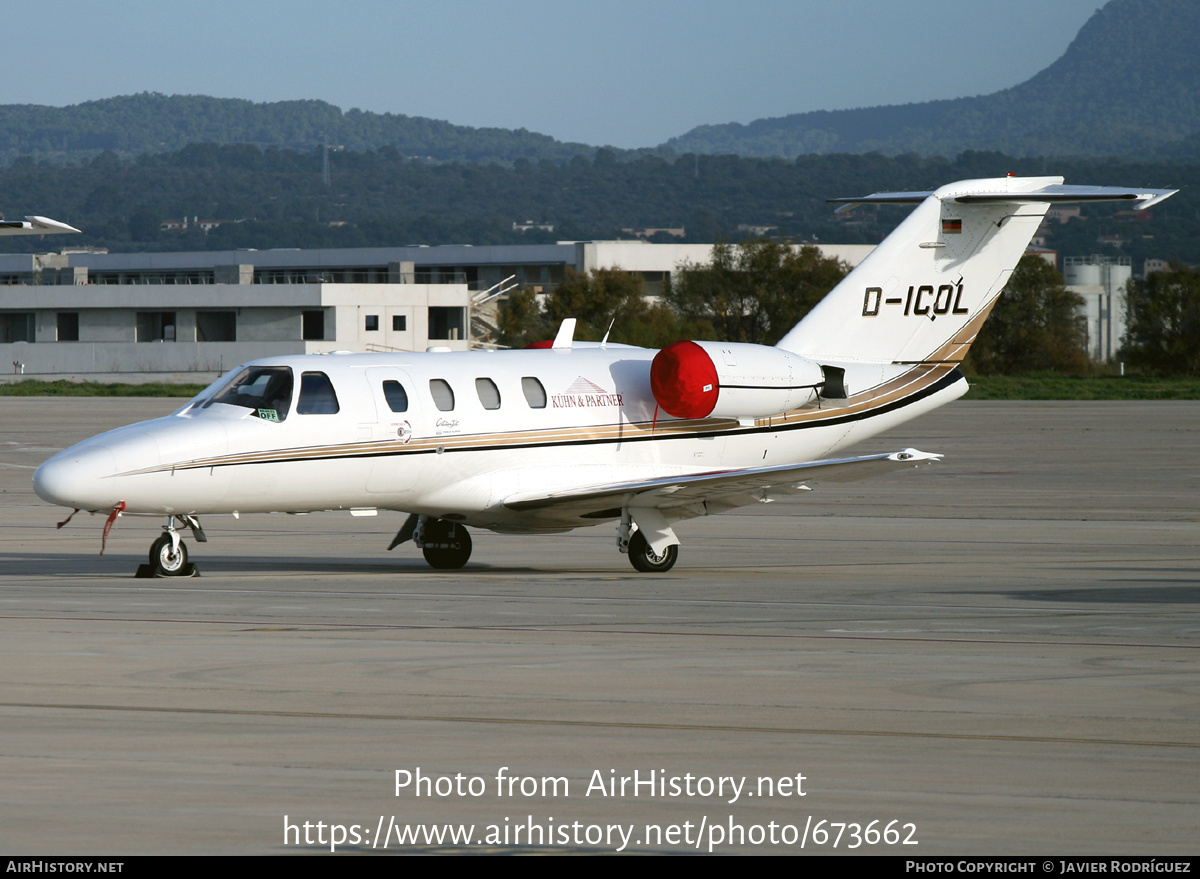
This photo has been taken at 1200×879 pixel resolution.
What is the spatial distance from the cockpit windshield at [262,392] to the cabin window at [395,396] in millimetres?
1203

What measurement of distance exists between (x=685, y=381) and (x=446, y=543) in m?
3.91

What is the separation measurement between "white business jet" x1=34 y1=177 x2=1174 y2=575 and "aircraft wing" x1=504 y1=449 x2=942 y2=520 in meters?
0.04

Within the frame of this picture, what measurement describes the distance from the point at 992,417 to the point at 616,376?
4385cm

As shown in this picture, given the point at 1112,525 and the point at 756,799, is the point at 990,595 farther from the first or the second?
the point at 1112,525

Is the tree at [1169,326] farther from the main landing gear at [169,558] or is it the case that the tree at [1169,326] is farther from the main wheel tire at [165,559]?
the main wheel tire at [165,559]

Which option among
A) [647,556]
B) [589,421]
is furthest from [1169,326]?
[647,556]

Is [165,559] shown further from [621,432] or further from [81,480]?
[621,432]

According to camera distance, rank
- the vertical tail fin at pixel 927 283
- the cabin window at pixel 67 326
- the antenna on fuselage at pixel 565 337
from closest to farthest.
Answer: the antenna on fuselage at pixel 565 337
the vertical tail fin at pixel 927 283
the cabin window at pixel 67 326

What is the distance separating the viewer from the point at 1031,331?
11150cm

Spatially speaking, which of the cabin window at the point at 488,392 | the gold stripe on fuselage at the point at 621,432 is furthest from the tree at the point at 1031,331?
the cabin window at the point at 488,392

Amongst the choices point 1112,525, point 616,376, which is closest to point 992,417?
point 1112,525

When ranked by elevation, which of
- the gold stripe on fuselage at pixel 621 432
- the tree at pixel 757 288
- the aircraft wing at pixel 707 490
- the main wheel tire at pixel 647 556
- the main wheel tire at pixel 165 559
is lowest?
the main wheel tire at pixel 647 556

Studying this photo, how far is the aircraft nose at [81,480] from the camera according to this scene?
57.0ft

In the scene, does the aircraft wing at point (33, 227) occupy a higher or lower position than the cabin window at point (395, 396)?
higher
